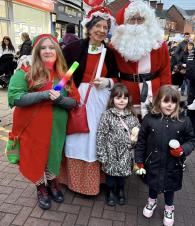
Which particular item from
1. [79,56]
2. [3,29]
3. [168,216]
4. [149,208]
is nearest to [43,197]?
[149,208]

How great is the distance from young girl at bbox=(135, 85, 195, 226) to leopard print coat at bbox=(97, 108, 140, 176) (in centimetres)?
16

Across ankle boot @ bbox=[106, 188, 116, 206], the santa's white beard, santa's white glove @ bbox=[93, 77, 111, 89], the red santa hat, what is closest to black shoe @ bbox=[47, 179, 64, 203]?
ankle boot @ bbox=[106, 188, 116, 206]

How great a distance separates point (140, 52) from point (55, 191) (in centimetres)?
168

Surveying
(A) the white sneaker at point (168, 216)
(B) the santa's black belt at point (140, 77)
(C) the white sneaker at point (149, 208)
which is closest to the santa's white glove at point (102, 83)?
(B) the santa's black belt at point (140, 77)

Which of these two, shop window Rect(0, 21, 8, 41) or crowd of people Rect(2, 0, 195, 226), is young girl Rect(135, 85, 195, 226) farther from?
shop window Rect(0, 21, 8, 41)

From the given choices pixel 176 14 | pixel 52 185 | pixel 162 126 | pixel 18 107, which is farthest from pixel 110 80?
pixel 176 14

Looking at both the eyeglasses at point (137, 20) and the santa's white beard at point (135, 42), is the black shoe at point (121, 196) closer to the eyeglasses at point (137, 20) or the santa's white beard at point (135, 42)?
the santa's white beard at point (135, 42)

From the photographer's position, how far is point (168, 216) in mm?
2576

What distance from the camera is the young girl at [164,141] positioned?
7.79ft

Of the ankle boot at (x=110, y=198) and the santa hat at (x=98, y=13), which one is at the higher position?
the santa hat at (x=98, y=13)

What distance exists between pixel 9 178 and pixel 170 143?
2012 mm

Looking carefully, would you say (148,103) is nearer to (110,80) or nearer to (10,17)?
(110,80)

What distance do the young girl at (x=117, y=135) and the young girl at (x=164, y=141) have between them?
16cm

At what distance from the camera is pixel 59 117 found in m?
2.55
